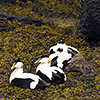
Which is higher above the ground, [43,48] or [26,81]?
[43,48]

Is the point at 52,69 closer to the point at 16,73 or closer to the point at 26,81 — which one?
the point at 26,81

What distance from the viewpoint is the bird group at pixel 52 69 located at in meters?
5.41

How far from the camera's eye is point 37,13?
1042 cm

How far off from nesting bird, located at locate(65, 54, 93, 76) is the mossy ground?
0.52 ft

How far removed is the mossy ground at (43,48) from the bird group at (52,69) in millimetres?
165

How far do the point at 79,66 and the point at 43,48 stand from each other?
2.06m

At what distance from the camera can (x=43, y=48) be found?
306 inches

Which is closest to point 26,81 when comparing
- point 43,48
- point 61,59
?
point 61,59

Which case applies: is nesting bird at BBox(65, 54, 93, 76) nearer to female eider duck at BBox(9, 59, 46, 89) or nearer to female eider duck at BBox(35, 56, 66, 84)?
female eider duck at BBox(35, 56, 66, 84)

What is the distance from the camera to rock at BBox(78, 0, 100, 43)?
742 cm

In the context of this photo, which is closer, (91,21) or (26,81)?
(26,81)

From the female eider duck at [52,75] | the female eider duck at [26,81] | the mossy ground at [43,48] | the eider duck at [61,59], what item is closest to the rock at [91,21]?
the mossy ground at [43,48]

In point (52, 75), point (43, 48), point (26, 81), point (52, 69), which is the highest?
point (43, 48)

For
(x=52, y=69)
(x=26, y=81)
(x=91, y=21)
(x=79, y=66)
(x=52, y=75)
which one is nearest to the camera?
(x=26, y=81)
